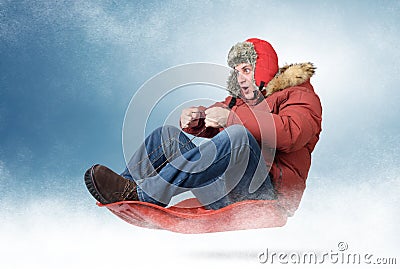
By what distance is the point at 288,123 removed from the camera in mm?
1660

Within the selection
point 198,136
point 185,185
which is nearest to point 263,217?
point 185,185

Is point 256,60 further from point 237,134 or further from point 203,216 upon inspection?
point 203,216

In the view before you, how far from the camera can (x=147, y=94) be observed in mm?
1889

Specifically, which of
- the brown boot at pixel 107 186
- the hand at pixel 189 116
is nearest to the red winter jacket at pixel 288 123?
the hand at pixel 189 116

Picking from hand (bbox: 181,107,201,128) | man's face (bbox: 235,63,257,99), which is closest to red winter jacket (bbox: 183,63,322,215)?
man's face (bbox: 235,63,257,99)

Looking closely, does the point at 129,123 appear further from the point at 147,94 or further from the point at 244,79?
the point at 244,79

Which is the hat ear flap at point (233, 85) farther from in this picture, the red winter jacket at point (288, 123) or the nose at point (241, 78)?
the red winter jacket at point (288, 123)

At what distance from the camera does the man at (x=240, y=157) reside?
65.5 inches

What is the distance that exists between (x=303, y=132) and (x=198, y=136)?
47cm

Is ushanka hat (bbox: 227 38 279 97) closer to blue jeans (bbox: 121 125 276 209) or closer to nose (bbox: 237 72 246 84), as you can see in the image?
nose (bbox: 237 72 246 84)

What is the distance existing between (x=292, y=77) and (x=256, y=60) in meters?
0.20

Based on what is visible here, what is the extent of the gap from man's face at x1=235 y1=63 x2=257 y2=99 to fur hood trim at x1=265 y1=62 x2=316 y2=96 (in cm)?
9

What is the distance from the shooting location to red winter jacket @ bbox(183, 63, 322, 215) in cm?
166

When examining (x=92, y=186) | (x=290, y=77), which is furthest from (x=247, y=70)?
(x=92, y=186)
